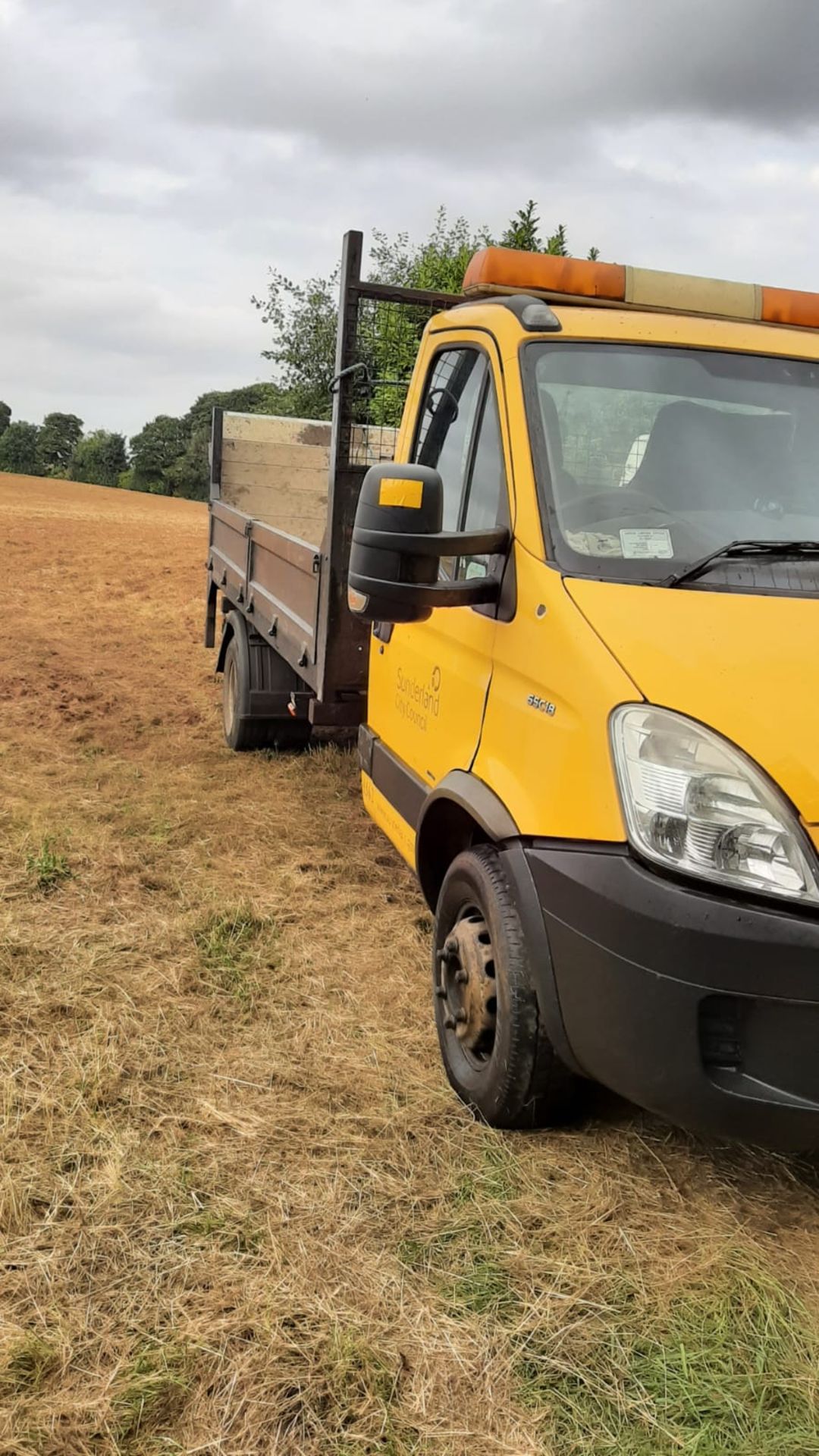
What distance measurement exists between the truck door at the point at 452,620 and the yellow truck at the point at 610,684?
14mm

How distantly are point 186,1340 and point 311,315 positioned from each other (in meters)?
25.3

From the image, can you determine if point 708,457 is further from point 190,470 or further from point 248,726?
point 190,470

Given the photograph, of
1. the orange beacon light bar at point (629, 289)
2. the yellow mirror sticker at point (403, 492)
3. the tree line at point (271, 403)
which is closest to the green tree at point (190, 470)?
the tree line at point (271, 403)

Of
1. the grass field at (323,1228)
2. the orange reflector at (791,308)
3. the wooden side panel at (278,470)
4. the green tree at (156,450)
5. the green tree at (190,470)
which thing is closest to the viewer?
the grass field at (323,1228)

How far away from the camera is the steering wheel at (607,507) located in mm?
2844

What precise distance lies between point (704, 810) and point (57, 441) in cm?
8696

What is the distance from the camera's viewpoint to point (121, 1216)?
2.57m

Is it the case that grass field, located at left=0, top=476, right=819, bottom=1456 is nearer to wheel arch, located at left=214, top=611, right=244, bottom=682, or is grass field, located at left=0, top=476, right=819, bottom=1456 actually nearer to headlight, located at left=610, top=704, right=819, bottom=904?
headlight, located at left=610, top=704, right=819, bottom=904

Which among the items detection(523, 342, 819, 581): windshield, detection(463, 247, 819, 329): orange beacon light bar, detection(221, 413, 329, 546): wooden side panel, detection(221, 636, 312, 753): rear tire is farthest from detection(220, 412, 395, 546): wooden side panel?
detection(523, 342, 819, 581): windshield

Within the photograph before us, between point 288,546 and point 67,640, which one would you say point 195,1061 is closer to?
point 288,546

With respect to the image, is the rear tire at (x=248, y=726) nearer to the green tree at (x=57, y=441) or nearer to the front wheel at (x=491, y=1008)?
the front wheel at (x=491, y=1008)

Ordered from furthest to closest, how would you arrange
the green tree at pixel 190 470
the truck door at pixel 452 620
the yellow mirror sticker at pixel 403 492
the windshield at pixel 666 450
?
the green tree at pixel 190 470 → the truck door at pixel 452 620 → the windshield at pixel 666 450 → the yellow mirror sticker at pixel 403 492

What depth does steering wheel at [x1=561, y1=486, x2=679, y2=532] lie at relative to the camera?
112 inches

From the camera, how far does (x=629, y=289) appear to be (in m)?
3.58
